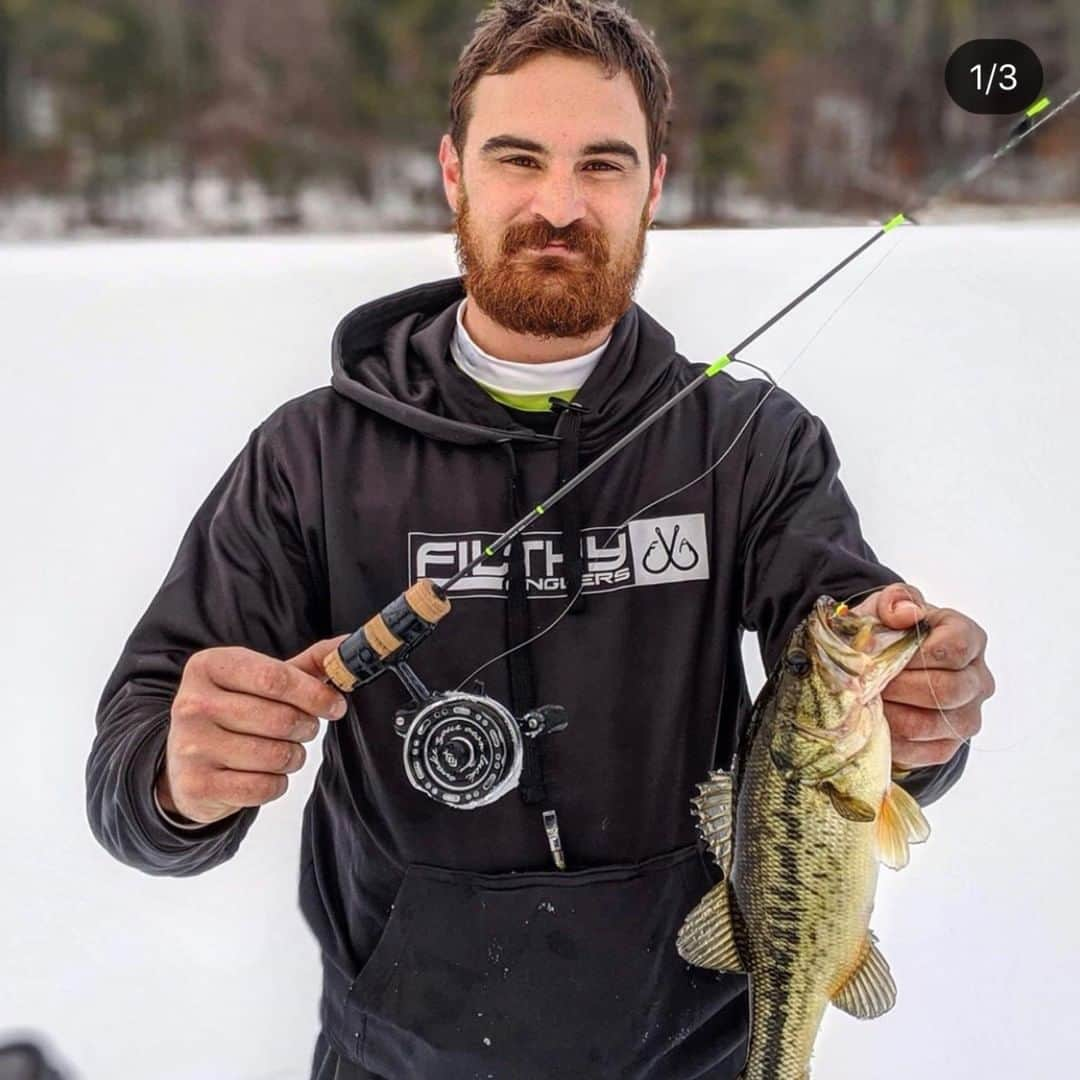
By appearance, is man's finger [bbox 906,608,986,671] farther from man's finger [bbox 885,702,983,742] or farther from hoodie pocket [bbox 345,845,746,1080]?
hoodie pocket [bbox 345,845,746,1080]

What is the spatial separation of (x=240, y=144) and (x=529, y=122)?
1.52 metres

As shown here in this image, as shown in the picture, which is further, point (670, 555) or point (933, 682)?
point (670, 555)

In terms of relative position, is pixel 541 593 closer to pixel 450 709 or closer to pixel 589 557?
pixel 589 557

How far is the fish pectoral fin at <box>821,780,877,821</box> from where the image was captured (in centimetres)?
118

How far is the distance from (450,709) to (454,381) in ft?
1.51

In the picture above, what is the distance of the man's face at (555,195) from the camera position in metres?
1.46

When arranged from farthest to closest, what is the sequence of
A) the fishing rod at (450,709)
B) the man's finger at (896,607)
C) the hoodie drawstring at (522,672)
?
the hoodie drawstring at (522,672) < the fishing rod at (450,709) < the man's finger at (896,607)

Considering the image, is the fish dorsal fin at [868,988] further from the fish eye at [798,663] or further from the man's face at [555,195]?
the man's face at [555,195]

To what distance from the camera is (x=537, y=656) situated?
1.44 metres

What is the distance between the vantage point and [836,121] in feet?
8.16

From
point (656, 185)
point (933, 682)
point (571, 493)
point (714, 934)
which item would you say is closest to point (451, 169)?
point (656, 185)

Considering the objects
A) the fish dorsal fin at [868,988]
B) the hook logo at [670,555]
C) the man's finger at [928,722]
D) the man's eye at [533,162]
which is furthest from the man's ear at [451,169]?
the fish dorsal fin at [868,988]

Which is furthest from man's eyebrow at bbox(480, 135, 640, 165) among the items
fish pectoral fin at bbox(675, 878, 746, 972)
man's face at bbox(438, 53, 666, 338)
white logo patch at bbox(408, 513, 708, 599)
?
fish pectoral fin at bbox(675, 878, 746, 972)

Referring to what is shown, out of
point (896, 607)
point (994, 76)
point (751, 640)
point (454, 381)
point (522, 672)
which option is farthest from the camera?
point (994, 76)
